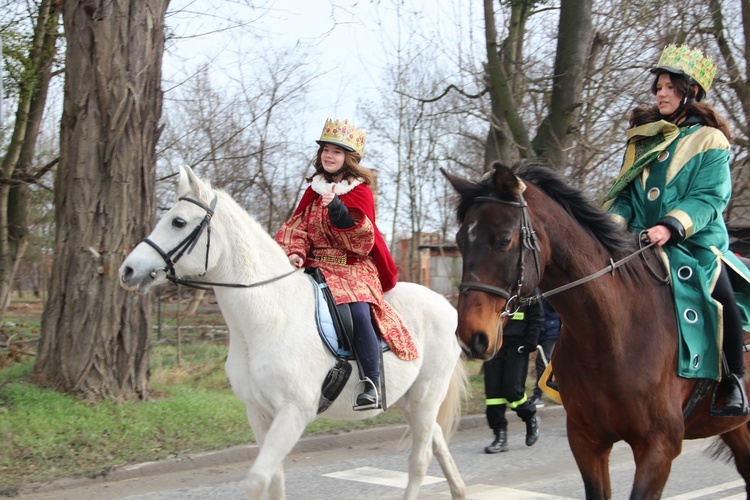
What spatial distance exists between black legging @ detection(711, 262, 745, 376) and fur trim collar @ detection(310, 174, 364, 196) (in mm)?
2425

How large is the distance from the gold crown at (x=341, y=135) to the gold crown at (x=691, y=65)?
6.83ft

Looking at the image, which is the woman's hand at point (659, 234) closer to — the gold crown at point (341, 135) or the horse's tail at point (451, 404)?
the gold crown at point (341, 135)

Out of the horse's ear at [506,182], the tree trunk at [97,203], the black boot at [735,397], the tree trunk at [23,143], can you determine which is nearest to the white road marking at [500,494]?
the black boot at [735,397]

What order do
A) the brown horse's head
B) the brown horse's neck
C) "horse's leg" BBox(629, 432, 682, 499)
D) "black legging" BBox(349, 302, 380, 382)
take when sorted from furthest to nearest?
1. "black legging" BBox(349, 302, 380, 382)
2. the brown horse's neck
3. "horse's leg" BBox(629, 432, 682, 499)
4. the brown horse's head

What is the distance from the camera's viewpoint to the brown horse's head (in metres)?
3.35

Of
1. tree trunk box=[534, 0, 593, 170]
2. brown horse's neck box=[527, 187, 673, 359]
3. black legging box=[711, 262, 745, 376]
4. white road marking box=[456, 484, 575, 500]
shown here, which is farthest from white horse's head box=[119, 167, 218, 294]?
tree trunk box=[534, 0, 593, 170]

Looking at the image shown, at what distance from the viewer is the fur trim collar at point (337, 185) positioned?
5.12 m

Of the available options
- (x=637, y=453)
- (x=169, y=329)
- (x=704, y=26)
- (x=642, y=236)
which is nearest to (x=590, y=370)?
(x=637, y=453)

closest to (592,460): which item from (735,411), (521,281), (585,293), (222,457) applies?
(735,411)

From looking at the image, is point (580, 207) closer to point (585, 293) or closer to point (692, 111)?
point (585, 293)

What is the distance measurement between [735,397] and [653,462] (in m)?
0.81

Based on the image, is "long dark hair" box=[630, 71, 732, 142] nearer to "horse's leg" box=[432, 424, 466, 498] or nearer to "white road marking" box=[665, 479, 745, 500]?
"horse's leg" box=[432, 424, 466, 498]

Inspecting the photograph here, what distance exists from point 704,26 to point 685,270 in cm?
1114

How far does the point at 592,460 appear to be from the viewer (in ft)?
13.5
